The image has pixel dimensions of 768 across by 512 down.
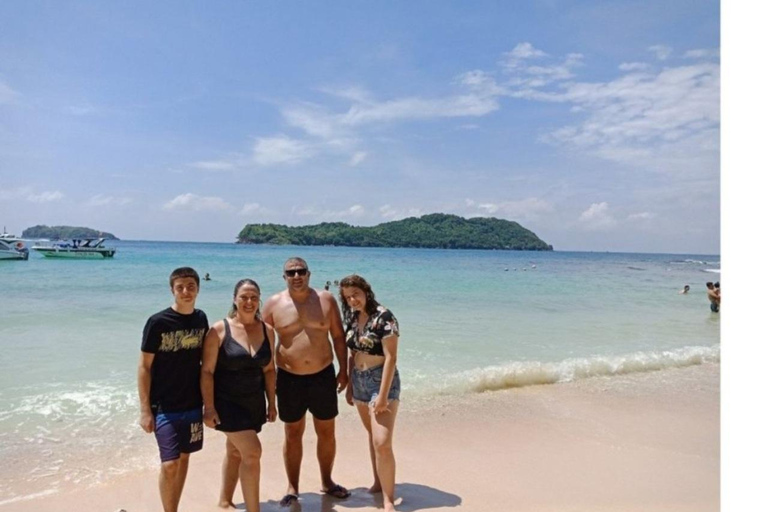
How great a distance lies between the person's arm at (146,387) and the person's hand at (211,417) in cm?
35

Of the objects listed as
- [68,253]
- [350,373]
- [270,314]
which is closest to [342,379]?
[350,373]

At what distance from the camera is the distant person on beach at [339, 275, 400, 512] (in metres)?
4.25

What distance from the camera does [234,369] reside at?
395 cm

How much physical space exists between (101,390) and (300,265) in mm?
5345

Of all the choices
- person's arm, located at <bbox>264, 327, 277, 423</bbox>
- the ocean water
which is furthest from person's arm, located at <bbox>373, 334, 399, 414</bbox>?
the ocean water

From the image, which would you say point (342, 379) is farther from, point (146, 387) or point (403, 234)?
point (403, 234)

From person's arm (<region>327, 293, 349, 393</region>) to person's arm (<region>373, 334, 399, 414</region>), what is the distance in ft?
1.63

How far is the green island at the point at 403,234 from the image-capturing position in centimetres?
14075

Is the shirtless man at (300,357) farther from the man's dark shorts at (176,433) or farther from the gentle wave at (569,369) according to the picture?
the gentle wave at (569,369)

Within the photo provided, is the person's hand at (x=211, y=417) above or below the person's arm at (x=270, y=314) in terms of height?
below

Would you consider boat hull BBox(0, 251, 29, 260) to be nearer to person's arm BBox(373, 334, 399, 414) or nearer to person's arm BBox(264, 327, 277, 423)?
person's arm BBox(264, 327, 277, 423)

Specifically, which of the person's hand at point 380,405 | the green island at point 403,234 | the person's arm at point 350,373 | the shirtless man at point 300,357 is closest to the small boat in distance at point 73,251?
the shirtless man at point 300,357

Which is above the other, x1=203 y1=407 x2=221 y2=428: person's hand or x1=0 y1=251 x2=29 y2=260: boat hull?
x1=0 y1=251 x2=29 y2=260: boat hull
